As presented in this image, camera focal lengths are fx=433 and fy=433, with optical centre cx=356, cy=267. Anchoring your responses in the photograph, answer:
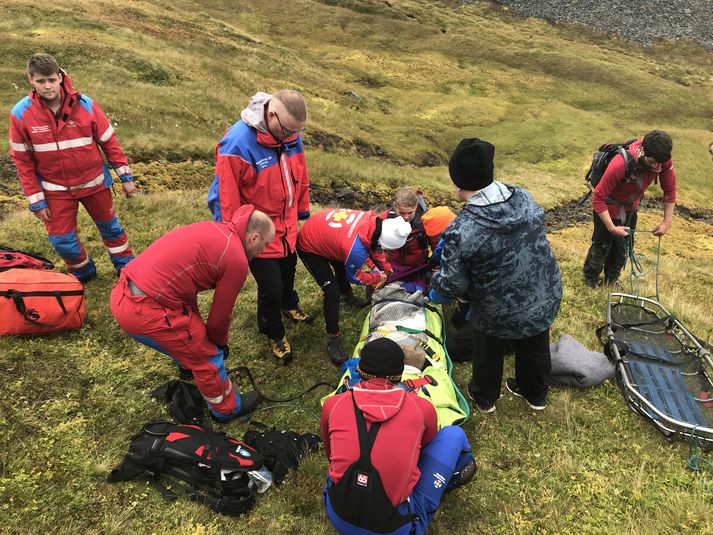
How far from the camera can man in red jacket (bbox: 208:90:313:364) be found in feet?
15.5

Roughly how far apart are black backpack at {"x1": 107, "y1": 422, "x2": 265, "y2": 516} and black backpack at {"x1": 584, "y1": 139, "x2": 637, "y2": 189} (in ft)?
21.3

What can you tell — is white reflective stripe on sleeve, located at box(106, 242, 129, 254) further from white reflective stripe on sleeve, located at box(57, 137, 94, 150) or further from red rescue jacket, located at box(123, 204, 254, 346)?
red rescue jacket, located at box(123, 204, 254, 346)

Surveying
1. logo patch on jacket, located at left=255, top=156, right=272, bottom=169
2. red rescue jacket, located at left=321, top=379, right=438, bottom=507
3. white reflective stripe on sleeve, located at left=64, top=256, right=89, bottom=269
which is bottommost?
white reflective stripe on sleeve, located at left=64, top=256, right=89, bottom=269

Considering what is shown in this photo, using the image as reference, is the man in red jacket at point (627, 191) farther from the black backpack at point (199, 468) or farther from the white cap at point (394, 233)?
the black backpack at point (199, 468)

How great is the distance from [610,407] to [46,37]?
29.1 metres

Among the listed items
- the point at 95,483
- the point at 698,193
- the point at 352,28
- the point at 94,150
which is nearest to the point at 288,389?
the point at 95,483

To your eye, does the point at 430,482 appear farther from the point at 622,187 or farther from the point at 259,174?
the point at 622,187

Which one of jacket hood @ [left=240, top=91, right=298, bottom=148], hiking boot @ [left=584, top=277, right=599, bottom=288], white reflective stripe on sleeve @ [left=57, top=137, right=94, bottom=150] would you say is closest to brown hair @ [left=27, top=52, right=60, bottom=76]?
white reflective stripe on sleeve @ [left=57, top=137, right=94, bottom=150]

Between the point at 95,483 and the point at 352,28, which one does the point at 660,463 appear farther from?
the point at 352,28

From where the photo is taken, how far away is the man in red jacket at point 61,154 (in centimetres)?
569

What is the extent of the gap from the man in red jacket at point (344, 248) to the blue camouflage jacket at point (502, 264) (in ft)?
4.33

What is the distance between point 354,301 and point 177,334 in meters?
3.46

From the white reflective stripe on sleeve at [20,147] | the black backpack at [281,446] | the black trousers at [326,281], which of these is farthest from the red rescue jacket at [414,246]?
the white reflective stripe on sleeve at [20,147]

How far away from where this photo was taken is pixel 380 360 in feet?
11.0
